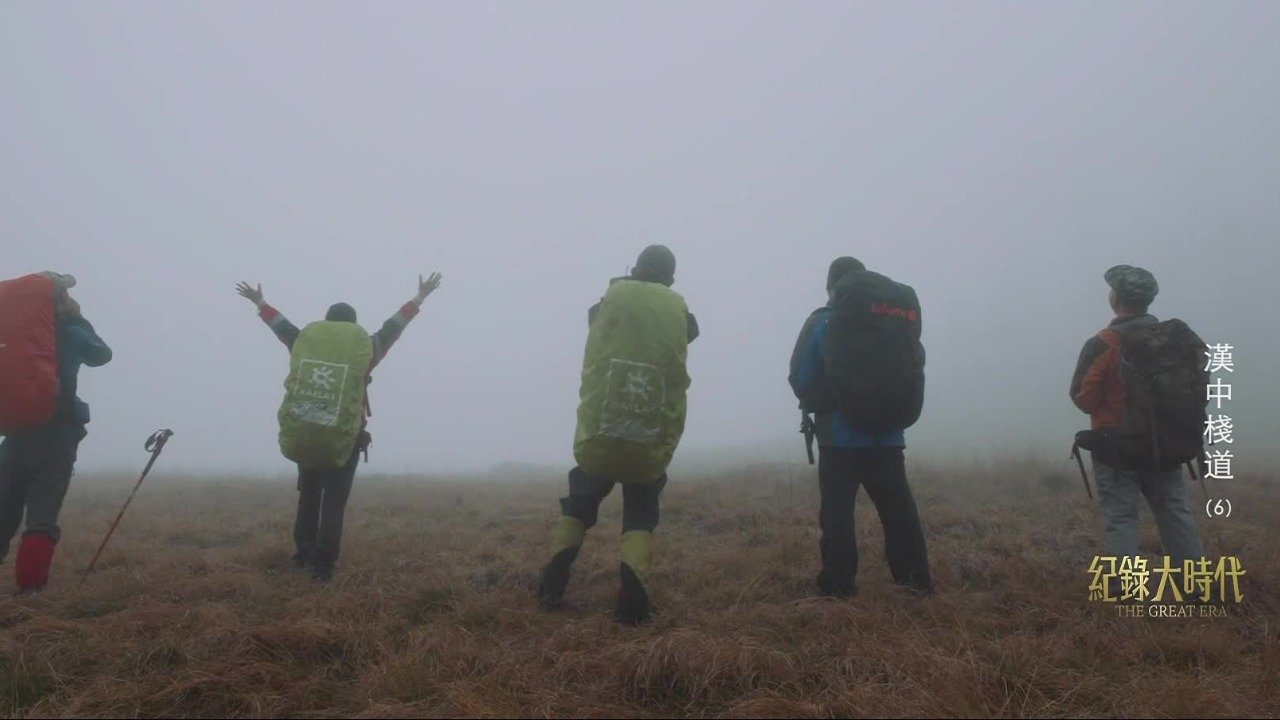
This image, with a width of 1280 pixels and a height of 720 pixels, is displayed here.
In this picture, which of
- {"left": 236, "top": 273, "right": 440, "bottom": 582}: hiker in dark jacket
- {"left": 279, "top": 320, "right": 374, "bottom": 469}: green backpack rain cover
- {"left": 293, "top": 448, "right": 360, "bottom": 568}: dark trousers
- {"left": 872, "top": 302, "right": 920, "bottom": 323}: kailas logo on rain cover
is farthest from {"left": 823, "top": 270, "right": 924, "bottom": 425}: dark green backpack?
{"left": 293, "top": 448, "right": 360, "bottom": 568}: dark trousers

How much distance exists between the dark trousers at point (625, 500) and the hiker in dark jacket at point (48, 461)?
3.22m

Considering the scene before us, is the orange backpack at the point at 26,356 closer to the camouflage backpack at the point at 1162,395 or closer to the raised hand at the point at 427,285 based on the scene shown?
the raised hand at the point at 427,285

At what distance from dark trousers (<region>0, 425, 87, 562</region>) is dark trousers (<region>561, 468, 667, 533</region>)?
127 inches

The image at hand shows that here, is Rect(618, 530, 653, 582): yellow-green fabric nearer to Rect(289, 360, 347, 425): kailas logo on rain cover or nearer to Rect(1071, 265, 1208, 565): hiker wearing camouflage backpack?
Rect(289, 360, 347, 425): kailas logo on rain cover

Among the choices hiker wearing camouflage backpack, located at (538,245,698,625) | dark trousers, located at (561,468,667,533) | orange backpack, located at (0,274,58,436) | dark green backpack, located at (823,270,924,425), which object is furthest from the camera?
orange backpack, located at (0,274,58,436)

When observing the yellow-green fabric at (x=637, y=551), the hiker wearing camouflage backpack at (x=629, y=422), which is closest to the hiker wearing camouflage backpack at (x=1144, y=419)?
the hiker wearing camouflage backpack at (x=629, y=422)

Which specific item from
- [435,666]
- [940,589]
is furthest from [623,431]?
[940,589]

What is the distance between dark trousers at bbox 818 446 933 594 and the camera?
3.96m

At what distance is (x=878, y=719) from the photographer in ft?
7.22

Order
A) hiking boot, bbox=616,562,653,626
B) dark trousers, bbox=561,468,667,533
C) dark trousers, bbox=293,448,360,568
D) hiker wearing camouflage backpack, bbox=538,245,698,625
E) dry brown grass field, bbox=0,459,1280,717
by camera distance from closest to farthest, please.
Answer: dry brown grass field, bbox=0,459,1280,717 → hiking boot, bbox=616,562,653,626 → hiker wearing camouflage backpack, bbox=538,245,698,625 → dark trousers, bbox=561,468,667,533 → dark trousers, bbox=293,448,360,568

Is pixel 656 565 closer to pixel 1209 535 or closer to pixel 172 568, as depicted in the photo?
pixel 172 568

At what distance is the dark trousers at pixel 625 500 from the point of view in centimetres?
377

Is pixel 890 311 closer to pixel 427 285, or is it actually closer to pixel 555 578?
pixel 555 578

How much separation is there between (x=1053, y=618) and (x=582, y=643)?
236 centimetres
